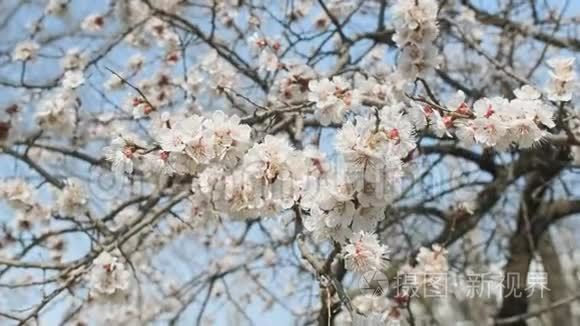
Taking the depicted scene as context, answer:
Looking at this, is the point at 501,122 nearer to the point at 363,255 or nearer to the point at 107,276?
the point at 363,255

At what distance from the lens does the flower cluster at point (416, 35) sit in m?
2.10

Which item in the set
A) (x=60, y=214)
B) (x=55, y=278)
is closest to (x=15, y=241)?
(x=60, y=214)

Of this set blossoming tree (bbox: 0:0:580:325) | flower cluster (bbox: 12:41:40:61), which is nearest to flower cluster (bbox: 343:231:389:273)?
blossoming tree (bbox: 0:0:580:325)

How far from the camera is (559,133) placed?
263 cm

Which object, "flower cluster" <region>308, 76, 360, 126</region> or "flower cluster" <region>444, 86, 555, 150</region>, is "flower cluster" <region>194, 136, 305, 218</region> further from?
"flower cluster" <region>444, 86, 555, 150</region>

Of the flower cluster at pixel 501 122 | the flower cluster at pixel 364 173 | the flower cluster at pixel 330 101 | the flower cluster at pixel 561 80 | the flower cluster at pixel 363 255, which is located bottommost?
the flower cluster at pixel 363 255

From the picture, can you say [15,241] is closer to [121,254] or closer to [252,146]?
[121,254]

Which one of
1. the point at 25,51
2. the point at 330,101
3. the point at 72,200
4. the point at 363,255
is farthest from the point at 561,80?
the point at 25,51

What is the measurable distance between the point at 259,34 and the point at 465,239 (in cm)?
221

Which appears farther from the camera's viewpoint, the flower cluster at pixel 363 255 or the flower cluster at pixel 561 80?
the flower cluster at pixel 561 80

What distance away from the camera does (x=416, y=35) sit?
7.05 ft

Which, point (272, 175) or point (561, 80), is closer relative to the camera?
point (272, 175)

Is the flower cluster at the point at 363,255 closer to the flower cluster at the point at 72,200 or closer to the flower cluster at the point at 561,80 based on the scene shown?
the flower cluster at the point at 561,80

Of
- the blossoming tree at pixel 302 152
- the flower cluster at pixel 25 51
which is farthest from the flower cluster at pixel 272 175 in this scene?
the flower cluster at pixel 25 51
